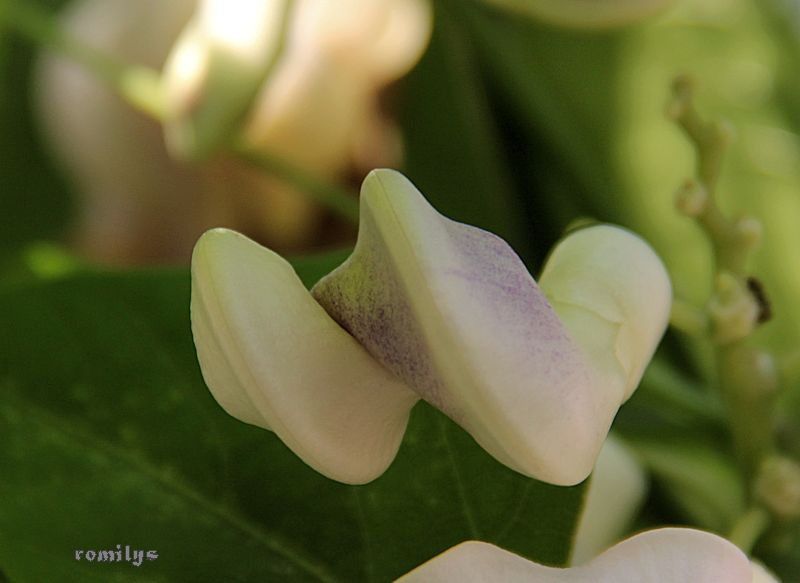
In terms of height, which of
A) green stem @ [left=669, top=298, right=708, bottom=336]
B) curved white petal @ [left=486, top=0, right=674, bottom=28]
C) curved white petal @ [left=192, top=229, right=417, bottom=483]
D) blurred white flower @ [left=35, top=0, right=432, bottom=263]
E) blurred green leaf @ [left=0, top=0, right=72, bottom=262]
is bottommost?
blurred green leaf @ [left=0, top=0, right=72, bottom=262]

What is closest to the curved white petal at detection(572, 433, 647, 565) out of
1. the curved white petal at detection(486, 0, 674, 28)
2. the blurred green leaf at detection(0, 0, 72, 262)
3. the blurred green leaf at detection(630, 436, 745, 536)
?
the blurred green leaf at detection(630, 436, 745, 536)

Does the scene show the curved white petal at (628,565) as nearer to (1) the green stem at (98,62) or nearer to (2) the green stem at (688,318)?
(2) the green stem at (688,318)

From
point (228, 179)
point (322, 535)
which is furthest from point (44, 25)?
point (322, 535)

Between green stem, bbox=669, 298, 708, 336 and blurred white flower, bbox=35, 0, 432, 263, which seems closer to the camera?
green stem, bbox=669, 298, 708, 336

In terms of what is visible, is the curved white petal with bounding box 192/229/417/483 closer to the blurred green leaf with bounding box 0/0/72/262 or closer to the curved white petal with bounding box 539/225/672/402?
the curved white petal with bounding box 539/225/672/402

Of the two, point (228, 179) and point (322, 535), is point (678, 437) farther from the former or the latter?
point (228, 179)

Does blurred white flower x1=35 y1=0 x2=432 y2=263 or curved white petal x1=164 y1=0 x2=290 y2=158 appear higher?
curved white petal x1=164 y1=0 x2=290 y2=158

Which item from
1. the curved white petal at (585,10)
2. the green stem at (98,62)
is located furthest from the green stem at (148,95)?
the curved white petal at (585,10)

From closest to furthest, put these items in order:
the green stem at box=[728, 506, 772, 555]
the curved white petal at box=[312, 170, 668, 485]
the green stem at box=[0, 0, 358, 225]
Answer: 1. the curved white petal at box=[312, 170, 668, 485]
2. the green stem at box=[728, 506, 772, 555]
3. the green stem at box=[0, 0, 358, 225]
